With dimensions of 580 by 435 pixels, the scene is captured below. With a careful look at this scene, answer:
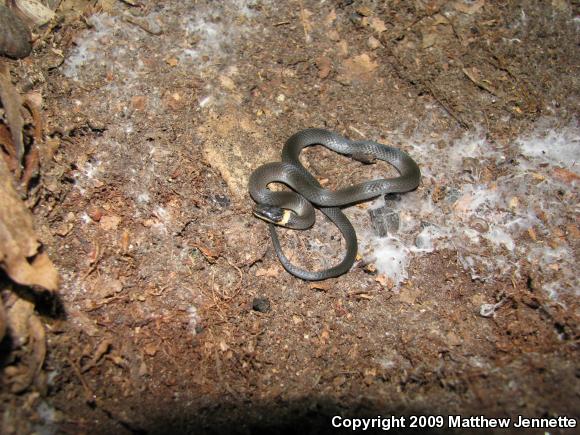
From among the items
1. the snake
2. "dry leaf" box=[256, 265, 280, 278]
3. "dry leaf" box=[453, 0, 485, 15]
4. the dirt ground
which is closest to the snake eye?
the snake

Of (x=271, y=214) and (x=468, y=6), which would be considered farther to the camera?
(x=468, y=6)

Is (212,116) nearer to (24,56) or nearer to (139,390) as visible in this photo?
(24,56)

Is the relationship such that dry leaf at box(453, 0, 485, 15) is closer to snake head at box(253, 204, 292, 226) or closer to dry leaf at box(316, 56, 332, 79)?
dry leaf at box(316, 56, 332, 79)

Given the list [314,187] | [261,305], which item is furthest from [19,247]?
[314,187]

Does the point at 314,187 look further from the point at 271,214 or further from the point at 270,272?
the point at 270,272

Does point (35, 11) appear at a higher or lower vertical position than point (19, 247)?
higher

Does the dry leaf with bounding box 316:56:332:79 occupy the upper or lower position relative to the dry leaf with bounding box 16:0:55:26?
lower

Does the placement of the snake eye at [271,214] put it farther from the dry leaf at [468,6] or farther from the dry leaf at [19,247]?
the dry leaf at [468,6]
